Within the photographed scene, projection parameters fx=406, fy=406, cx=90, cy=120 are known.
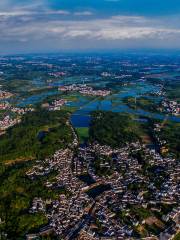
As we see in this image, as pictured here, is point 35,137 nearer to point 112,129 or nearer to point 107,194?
point 112,129

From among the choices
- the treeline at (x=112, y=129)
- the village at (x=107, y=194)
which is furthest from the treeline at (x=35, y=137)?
the treeline at (x=112, y=129)

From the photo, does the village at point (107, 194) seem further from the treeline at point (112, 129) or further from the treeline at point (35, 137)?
the treeline at point (112, 129)

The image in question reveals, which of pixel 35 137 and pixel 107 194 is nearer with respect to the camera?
pixel 107 194

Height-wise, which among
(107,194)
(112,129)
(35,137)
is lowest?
(107,194)

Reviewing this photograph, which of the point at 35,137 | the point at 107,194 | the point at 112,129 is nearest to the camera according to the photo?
the point at 107,194

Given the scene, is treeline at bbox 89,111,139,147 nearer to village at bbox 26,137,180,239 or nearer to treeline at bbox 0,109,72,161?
village at bbox 26,137,180,239

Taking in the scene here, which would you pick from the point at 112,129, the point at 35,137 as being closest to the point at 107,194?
the point at 35,137

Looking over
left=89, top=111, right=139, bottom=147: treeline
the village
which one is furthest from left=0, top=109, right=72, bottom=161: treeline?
left=89, top=111, right=139, bottom=147: treeline

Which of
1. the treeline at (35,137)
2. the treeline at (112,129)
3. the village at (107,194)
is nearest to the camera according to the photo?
the village at (107,194)

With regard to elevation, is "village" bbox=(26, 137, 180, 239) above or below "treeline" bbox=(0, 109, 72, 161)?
below

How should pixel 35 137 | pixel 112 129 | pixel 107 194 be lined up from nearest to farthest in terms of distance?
pixel 107 194 → pixel 35 137 → pixel 112 129

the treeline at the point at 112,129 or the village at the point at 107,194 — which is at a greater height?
the treeline at the point at 112,129
